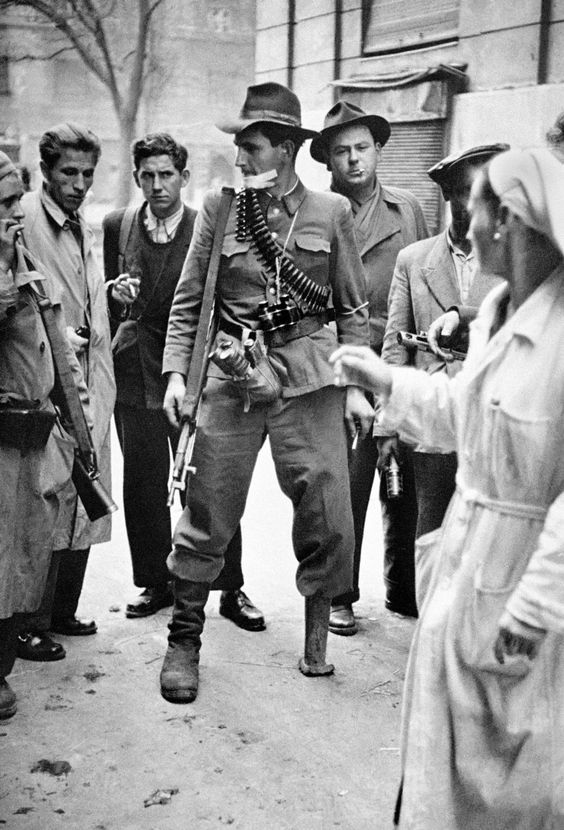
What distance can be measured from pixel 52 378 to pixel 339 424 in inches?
49.4

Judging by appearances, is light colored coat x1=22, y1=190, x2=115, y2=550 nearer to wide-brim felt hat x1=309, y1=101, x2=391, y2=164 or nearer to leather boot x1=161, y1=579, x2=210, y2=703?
leather boot x1=161, y1=579, x2=210, y2=703

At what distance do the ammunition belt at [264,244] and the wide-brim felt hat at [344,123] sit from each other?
3.71 ft

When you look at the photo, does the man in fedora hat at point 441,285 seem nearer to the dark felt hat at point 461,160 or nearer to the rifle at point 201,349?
the dark felt hat at point 461,160

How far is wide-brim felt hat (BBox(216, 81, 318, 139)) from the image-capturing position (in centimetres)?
452

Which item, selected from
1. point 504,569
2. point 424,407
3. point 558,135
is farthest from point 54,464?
point 558,135

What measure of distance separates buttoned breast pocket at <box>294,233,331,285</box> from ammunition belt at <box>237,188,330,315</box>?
52mm

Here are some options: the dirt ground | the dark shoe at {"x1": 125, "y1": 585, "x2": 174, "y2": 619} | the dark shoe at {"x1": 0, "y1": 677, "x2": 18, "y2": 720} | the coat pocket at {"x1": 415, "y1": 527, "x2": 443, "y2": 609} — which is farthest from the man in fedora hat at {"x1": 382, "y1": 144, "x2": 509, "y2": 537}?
the dark shoe at {"x1": 0, "y1": 677, "x2": 18, "y2": 720}

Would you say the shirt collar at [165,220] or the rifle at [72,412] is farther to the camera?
the shirt collar at [165,220]

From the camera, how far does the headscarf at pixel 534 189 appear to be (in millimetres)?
2354

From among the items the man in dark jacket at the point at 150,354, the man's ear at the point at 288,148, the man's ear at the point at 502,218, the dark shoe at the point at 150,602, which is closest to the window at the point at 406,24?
the man in dark jacket at the point at 150,354

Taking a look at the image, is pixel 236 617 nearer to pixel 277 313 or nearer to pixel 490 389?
pixel 277 313

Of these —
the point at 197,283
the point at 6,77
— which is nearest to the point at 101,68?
the point at 6,77

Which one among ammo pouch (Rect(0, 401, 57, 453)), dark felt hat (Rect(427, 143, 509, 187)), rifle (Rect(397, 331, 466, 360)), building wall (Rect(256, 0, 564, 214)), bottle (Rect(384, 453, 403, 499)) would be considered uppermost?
building wall (Rect(256, 0, 564, 214))

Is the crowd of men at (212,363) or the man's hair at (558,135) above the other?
the man's hair at (558,135)
